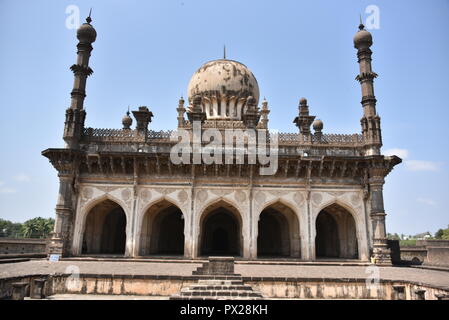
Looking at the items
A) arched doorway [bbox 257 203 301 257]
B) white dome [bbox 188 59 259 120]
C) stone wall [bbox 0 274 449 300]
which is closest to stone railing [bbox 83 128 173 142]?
white dome [bbox 188 59 259 120]

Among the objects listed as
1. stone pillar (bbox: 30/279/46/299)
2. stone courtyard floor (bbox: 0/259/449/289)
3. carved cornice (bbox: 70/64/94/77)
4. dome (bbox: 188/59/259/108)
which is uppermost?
dome (bbox: 188/59/259/108)

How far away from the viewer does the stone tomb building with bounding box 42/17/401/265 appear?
1263 centimetres

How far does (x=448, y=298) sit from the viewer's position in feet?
19.8

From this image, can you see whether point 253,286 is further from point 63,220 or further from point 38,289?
point 63,220

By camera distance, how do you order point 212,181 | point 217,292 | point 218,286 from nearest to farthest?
point 217,292 < point 218,286 < point 212,181

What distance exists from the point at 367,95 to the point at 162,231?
1090 centimetres

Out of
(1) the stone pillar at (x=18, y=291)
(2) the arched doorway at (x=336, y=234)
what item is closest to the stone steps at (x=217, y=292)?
(1) the stone pillar at (x=18, y=291)

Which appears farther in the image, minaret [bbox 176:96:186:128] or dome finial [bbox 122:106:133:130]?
dome finial [bbox 122:106:133:130]

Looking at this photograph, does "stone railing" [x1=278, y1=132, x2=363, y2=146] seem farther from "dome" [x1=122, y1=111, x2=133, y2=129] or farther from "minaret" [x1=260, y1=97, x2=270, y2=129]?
"dome" [x1=122, y1=111, x2=133, y2=129]

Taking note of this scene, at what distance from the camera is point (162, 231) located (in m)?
16.4

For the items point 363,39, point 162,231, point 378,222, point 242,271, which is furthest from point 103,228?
point 363,39

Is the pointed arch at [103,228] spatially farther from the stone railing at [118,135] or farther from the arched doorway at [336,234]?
the arched doorway at [336,234]
